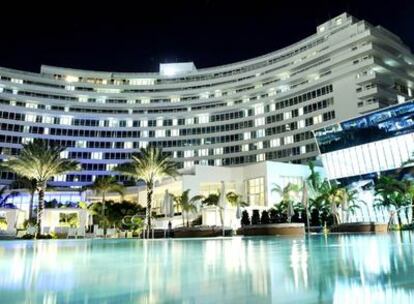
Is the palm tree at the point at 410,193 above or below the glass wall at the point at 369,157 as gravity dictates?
below

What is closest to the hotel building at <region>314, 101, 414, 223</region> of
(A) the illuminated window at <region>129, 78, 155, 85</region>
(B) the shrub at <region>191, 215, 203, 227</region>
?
(B) the shrub at <region>191, 215, 203, 227</region>

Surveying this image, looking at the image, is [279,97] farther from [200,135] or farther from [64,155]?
[64,155]

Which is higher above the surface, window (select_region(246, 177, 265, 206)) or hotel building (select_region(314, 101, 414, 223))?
hotel building (select_region(314, 101, 414, 223))

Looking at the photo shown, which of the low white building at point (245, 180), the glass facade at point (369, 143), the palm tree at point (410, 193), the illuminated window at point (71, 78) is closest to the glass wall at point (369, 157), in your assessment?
the glass facade at point (369, 143)

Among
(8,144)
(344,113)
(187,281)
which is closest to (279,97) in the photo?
(344,113)

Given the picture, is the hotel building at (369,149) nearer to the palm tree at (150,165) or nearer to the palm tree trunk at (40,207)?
the palm tree at (150,165)

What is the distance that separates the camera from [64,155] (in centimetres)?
10088

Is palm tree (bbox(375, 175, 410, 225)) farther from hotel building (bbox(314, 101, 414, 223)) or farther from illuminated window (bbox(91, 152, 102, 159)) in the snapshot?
illuminated window (bbox(91, 152, 102, 159))

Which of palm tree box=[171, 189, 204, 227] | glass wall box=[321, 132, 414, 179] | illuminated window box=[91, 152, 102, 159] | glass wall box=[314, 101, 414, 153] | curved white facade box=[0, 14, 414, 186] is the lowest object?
palm tree box=[171, 189, 204, 227]

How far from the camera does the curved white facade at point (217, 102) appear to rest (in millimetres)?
73688

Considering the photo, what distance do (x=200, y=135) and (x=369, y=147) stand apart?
1909 inches

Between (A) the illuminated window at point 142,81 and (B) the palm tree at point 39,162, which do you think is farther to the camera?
(A) the illuminated window at point 142,81

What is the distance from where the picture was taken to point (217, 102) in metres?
98.0

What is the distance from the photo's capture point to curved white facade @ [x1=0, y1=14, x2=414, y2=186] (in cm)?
7369
